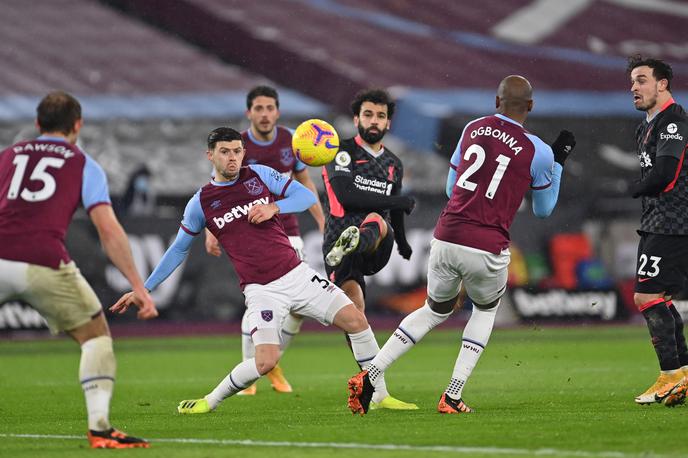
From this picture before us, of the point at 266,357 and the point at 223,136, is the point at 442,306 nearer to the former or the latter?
the point at 266,357

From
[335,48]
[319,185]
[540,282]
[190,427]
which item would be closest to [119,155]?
[319,185]

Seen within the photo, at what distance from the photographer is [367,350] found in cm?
895

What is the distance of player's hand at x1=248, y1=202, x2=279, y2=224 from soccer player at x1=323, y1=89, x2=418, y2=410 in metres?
0.97

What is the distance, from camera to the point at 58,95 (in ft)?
22.1

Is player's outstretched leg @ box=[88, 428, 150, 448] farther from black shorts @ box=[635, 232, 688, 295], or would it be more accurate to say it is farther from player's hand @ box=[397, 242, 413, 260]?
black shorts @ box=[635, 232, 688, 295]

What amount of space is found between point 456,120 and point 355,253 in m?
16.0

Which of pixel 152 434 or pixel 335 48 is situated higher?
pixel 335 48

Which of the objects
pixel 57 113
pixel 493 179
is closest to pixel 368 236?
pixel 493 179

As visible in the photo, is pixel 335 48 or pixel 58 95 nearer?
pixel 58 95

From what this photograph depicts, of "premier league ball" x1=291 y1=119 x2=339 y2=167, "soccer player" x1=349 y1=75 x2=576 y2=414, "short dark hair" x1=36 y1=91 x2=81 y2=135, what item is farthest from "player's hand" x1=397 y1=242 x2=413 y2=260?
"short dark hair" x1=36 y1=91 x2=81 y2=135

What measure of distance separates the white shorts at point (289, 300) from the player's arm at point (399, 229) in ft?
4.46

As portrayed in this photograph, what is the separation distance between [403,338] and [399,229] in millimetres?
1689

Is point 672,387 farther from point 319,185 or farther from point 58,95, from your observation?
point 319,185

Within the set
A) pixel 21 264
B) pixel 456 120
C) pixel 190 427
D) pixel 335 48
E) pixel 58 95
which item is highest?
pixel 335 48
